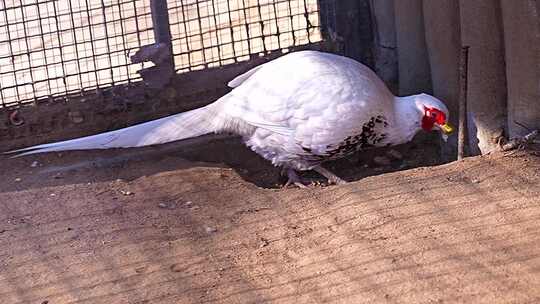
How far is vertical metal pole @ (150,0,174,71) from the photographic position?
17.2 feet

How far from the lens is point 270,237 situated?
3.88 m

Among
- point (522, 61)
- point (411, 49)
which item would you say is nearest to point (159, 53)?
point (411, 49)

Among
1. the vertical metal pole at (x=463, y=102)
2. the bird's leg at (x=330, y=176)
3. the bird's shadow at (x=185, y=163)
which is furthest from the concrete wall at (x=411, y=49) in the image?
the bird's leg at (x=330, y=176)

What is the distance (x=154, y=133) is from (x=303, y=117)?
2.83ft

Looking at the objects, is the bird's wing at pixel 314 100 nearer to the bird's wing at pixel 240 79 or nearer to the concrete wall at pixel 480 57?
the bird's wing at pixel 240 79

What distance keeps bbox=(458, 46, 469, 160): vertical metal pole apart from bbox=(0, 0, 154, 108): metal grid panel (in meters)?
1.86

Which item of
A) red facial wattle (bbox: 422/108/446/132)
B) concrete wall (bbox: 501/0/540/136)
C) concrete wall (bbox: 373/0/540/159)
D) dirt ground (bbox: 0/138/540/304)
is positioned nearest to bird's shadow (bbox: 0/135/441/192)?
dirt ground (bbox: 0/138/540/304)

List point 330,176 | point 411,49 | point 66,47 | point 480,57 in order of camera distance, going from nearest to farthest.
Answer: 1. point 480,57
2. point 330,176
3. point 411,49
4. point 66,47

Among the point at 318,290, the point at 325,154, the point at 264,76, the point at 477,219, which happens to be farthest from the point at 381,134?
the point at 318,290

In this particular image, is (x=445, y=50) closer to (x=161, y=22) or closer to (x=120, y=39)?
(x=161, y=22)

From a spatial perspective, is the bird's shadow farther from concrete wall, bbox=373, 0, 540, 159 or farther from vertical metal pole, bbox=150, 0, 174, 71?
vertical metal pole, bbox=150, 0, 174, 71

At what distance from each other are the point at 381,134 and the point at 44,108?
1.94m

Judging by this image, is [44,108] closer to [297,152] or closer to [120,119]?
[120,119]

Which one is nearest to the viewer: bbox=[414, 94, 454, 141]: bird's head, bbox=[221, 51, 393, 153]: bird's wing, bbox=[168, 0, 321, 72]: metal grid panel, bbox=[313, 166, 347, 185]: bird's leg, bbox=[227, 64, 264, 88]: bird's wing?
bbox=[221, 51, 393, 153]: bird's wing
